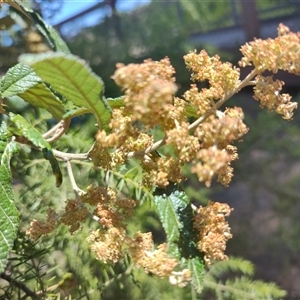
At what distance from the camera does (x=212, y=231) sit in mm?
336

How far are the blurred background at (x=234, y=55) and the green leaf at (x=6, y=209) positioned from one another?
448 mm

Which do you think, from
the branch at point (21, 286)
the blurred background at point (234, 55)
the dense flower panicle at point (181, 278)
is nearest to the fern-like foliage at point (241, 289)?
the blurred background at point (234, 55)

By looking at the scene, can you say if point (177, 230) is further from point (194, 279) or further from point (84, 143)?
point (84, 143)

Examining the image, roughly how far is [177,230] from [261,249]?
→ 106 centimetres

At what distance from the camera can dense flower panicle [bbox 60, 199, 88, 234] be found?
35 cm

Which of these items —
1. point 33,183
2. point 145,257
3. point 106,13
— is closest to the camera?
point 145,257

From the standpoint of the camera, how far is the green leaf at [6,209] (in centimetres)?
32

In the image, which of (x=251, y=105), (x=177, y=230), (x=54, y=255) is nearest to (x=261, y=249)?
(x=251, y=105)

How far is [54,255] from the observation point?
0.67 m

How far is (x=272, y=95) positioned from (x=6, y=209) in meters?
0.20

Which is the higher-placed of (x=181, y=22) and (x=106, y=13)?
(x=106, y=13)

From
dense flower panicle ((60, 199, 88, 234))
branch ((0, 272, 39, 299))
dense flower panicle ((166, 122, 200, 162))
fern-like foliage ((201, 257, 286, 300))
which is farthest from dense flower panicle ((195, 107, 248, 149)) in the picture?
fern-like foliage ((201, 257, 286, 300))

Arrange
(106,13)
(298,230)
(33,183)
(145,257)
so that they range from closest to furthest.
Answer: (145,257), (33,183), (298,230), (106,13)

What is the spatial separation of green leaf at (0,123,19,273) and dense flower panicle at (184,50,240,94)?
15 centimetres
